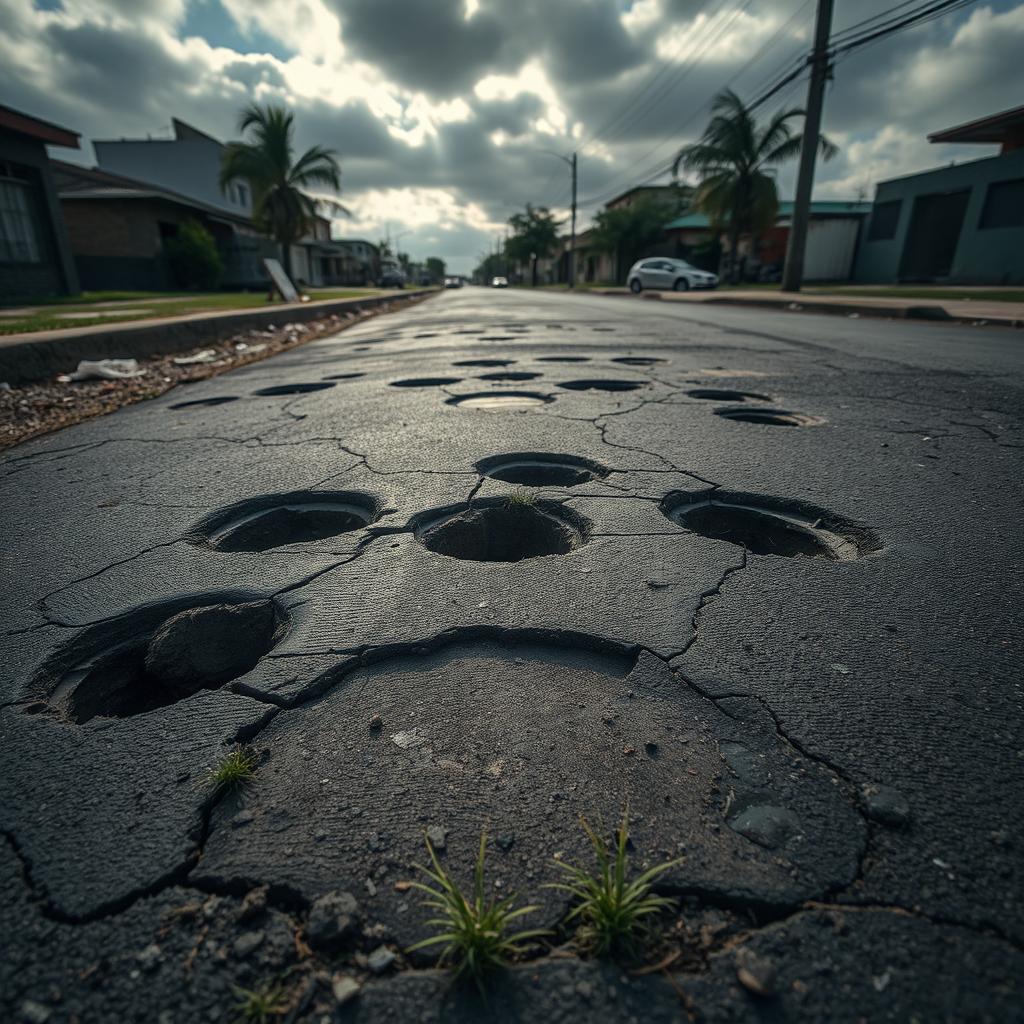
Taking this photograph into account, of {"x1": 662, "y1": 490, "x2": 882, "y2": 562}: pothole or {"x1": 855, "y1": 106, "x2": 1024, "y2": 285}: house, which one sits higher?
{"x1": 855, "y1": 106, "x2": 1024, "y2": 285}: house

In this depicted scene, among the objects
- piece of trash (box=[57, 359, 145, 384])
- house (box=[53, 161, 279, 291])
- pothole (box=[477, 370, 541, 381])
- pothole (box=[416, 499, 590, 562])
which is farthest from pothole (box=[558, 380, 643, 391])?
house (box=[53, 161, 279, 291])

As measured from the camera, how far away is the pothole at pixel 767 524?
198 centimetres

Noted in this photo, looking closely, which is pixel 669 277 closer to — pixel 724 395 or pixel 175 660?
pixel 724 395

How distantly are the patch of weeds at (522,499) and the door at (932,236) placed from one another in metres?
26.2

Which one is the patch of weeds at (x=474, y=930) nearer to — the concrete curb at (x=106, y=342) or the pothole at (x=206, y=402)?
the pothole at (x=206, y=402)

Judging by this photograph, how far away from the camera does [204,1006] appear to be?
0.71 metres

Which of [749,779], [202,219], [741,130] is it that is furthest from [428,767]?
[741,130]

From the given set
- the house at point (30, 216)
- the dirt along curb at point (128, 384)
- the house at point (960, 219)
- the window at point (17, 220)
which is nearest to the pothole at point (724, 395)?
the dirt along curb at point (128, 384)

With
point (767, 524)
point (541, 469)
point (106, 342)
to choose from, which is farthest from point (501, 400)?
point (106, 342)

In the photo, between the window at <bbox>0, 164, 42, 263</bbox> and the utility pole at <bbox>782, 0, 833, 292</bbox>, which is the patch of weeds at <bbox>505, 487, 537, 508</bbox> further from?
the window at <bbox>0, 164, 42, 263</bbox>

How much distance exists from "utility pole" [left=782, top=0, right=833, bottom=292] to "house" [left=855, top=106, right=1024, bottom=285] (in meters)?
7.92

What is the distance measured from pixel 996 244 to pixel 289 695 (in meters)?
25.5

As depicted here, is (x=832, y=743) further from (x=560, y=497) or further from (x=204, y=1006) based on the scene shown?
(x=560, y=497)

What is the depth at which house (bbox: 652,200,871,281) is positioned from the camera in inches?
1073
